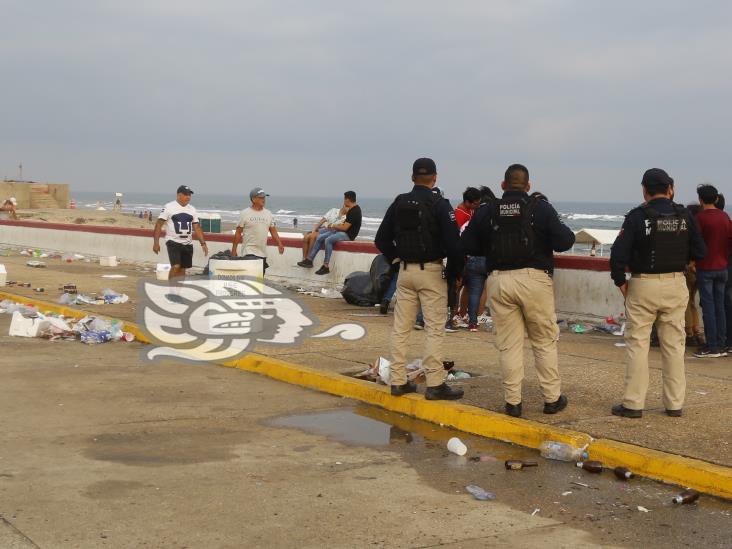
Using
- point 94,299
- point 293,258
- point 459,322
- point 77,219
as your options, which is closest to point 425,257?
point 459,322

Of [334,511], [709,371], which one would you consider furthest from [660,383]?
[334,511]

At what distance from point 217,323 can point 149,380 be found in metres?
2.64

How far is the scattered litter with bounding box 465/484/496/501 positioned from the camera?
5789mm

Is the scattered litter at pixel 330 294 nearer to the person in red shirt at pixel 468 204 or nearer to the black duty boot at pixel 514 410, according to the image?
the person in red shirt at pixel 468 204

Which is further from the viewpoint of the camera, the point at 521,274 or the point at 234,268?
the point at 234,268

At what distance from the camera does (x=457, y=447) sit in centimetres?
A: 689

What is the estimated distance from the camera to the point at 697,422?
7410 millimetres

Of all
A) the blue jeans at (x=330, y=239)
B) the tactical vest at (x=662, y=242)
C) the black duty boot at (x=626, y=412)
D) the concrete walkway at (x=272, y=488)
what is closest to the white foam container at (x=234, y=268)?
the concrete walkway at (x=272, y=488)

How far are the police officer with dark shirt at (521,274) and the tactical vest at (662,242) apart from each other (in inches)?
22.2

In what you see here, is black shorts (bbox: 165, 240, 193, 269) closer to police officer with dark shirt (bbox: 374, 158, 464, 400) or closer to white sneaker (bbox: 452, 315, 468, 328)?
white sneaker (bbox: 452, 315, 468, 328)

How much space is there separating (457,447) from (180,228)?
8632 millimetres

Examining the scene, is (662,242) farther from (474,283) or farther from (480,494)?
(474,283)

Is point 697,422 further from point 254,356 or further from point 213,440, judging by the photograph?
point 254,356

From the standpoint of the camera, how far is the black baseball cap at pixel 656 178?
24.3 ft
